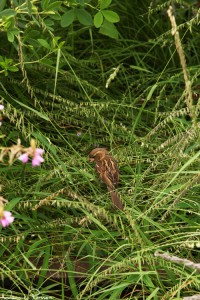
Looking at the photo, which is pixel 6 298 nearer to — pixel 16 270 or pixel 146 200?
pixel 16 270

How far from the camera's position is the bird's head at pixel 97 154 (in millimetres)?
3955

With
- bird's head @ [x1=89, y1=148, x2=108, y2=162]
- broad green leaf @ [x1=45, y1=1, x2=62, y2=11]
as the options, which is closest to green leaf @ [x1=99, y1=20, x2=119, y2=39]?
broad green leaf @ [x1=45, y1=1, x2=62, y2=11]

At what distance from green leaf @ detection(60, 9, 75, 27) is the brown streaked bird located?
0.74m

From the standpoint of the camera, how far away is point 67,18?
429 centimetres

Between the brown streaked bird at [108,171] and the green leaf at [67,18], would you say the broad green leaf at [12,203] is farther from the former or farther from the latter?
the green leaf at [67,18]

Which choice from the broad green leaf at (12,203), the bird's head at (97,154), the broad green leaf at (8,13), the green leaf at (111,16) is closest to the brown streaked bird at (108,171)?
the bird's head at (97,154)

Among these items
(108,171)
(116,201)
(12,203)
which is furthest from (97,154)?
(12,203)

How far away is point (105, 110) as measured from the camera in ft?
15.2

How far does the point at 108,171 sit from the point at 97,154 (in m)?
0.32

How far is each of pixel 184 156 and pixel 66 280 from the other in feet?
2.48

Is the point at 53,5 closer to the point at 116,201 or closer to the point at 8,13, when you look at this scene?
the point at 8,13

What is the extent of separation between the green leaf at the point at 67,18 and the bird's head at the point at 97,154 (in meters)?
0.72

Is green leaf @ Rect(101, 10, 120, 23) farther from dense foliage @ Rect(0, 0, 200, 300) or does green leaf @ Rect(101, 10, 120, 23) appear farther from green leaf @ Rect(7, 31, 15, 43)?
green leaf @ Rect(7, 31, 15, 43)

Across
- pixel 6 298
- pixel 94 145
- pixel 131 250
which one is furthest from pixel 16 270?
pixel 94 145
